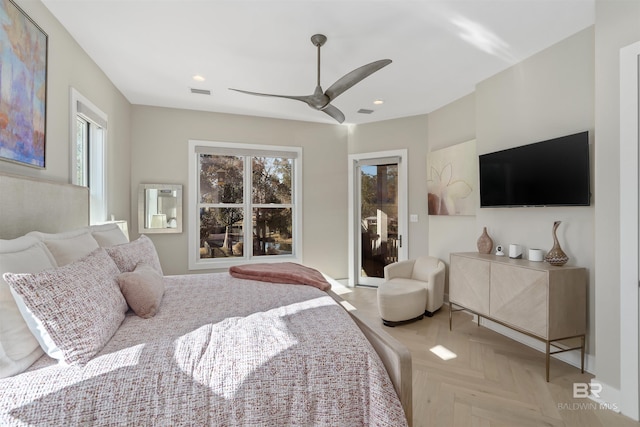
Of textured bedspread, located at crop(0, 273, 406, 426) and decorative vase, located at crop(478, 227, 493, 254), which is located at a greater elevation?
decorative vase, located at crop(478, 227, 493, 254)

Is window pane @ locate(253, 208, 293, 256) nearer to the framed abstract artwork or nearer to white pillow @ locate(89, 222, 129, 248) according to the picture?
white pillow @ locate(89, 222, 129, 248)

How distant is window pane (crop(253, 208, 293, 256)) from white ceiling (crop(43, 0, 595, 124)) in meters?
1.87

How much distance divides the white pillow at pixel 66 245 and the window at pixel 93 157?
51.6 inches

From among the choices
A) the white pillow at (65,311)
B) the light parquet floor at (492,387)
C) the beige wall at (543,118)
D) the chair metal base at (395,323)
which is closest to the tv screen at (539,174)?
the beige wall at (543,118)

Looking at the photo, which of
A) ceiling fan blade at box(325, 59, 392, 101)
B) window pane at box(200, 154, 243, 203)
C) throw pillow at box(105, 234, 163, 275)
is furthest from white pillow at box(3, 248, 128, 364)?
window pane at box(200, 154, 243, 203)

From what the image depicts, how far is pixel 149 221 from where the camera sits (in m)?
4.15

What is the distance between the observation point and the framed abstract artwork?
1.71 meters

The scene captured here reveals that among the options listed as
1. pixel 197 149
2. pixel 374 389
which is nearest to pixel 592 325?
pixel 374 389

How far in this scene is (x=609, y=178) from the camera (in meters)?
2.01

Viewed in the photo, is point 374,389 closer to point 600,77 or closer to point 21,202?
point 21,202

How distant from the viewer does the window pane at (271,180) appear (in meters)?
4.75

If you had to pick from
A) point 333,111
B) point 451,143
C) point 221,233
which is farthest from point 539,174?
point 221,233

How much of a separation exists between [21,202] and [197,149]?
9.21 ft

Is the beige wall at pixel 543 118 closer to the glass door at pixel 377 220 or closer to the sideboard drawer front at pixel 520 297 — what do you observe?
the sideboard drawer front at pixel 520 297
